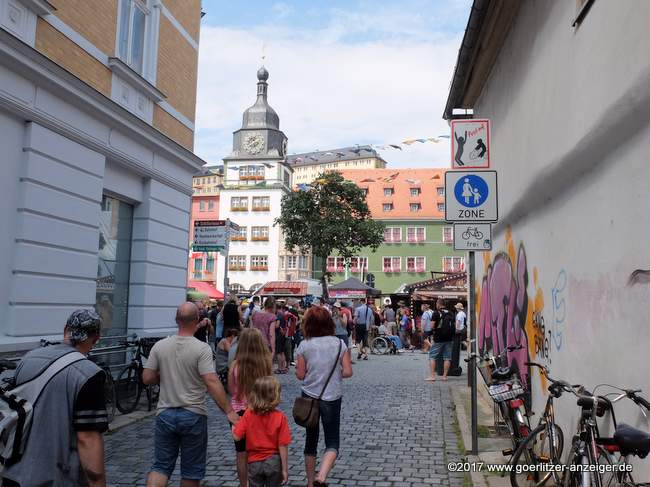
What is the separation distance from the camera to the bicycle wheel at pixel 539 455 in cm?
527

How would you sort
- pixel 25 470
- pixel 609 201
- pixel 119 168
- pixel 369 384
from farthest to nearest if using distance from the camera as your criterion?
pixel 369 384 < pixel 119 168 < pixel 609 201 < pixel 25 470

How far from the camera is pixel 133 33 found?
1186cm

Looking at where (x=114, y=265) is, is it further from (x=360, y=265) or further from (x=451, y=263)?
(x=451, y=263)

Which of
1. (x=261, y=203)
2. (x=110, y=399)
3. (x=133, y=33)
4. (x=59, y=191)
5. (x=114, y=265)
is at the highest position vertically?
(x=261, y=203)

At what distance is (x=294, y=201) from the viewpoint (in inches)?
1769

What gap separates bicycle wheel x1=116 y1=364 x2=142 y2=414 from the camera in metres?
9.69

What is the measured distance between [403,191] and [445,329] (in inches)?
2536

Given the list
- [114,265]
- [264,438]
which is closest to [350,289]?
[114,265]

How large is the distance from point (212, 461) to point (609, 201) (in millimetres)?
4936

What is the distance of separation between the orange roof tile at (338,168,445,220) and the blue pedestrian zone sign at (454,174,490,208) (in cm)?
6710

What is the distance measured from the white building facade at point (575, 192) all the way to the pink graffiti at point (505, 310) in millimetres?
44

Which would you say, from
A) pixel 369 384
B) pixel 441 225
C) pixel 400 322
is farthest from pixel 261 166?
pixel 369 384

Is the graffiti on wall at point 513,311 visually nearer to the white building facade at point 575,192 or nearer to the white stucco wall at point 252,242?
the white building facade at point 575,192

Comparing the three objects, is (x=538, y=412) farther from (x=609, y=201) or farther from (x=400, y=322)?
(x=400, y=322)
